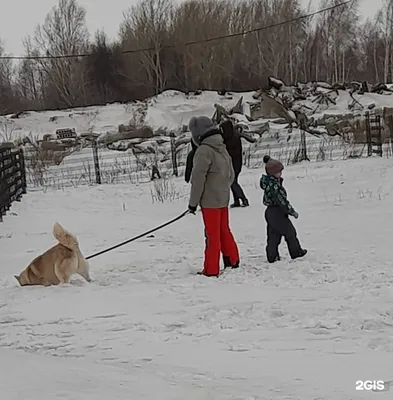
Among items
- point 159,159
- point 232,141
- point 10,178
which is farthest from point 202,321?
point 159,159

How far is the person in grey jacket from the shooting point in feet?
21.4

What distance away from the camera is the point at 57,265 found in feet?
20.8

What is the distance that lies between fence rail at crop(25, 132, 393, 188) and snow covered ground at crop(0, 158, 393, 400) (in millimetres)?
9420

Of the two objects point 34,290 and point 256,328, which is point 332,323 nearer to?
point 256,328

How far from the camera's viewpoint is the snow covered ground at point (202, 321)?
3582 mm

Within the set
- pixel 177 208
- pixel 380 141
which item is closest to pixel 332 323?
pixel 177 208

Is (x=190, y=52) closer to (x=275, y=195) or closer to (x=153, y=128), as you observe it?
(x=153, y=128)

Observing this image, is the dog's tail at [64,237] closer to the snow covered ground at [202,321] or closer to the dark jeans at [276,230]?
the snow covered ground at [202,321]

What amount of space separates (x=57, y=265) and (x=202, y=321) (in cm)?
205

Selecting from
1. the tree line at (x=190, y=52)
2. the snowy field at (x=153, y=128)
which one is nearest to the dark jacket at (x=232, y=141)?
the snowy field at (x=153, y=128)

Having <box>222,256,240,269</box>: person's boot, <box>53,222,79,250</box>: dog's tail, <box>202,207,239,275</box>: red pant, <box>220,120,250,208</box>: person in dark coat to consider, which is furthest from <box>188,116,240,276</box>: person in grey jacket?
<box>220,120,250,208</box>: person in dark coat

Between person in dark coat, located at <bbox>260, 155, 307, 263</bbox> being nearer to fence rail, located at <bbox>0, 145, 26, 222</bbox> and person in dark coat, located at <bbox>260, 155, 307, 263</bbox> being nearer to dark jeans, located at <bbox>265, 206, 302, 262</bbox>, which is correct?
dark jeans, located at <bbox>265, 206, 302, 262</bbox>

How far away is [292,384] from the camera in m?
3.55

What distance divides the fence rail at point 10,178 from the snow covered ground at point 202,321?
Result: 274 centimetres
